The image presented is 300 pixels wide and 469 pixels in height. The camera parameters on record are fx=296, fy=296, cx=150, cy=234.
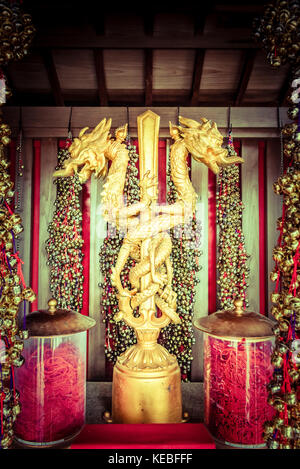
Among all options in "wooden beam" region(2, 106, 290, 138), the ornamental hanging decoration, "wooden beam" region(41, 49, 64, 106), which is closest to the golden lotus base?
the ornamental hanging decoration

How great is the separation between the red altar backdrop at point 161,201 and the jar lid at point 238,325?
1241 mm

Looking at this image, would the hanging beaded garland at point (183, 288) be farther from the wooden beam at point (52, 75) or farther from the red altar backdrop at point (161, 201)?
the wooden beam at point (52, 75)

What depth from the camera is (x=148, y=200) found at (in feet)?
5.50

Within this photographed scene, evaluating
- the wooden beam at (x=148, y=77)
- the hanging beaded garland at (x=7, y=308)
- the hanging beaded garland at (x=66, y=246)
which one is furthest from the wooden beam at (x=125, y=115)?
the hanging beaded garland at (x=7, y=308)

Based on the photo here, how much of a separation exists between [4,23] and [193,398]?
2460mm

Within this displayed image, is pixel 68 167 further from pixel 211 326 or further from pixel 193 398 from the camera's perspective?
pixel 193 398

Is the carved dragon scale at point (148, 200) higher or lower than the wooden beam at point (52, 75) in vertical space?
lower

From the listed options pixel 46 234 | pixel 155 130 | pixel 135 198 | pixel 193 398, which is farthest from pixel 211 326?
pixel 46 234

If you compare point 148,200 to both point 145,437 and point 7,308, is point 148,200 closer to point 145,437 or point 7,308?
point 7,308

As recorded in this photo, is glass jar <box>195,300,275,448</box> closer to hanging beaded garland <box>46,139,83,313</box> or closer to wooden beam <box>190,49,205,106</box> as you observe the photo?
hanging beaded garland <box>46,139,83,313</box>

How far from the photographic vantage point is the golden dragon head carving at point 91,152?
1.57 meters

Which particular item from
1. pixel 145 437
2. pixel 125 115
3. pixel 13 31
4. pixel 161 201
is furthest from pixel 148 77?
pixel 145 437

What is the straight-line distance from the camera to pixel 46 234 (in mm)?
2840

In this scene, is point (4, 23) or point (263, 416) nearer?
point (4, 23)
